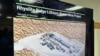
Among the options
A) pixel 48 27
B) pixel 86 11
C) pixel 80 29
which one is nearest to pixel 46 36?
pixel 48 27

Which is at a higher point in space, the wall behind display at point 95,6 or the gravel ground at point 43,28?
the wall behind display at point 95,6

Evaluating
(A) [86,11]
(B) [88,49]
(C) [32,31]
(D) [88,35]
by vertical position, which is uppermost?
(A) [86,11]

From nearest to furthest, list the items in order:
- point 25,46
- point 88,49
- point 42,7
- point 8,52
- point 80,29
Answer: point 8,52
point 25,46
point 42,7
point 80,29
point 88,49

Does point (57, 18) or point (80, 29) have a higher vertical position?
point (57, 18)

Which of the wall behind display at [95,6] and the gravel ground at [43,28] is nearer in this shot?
the gravel ground at [43,28]

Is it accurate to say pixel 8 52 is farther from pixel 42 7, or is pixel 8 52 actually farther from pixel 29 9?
pixel 42 7

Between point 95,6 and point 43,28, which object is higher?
point 95,6

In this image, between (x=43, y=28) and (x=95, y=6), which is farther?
(x=95, y=6)

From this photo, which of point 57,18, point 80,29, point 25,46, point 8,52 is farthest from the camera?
point 80,29
